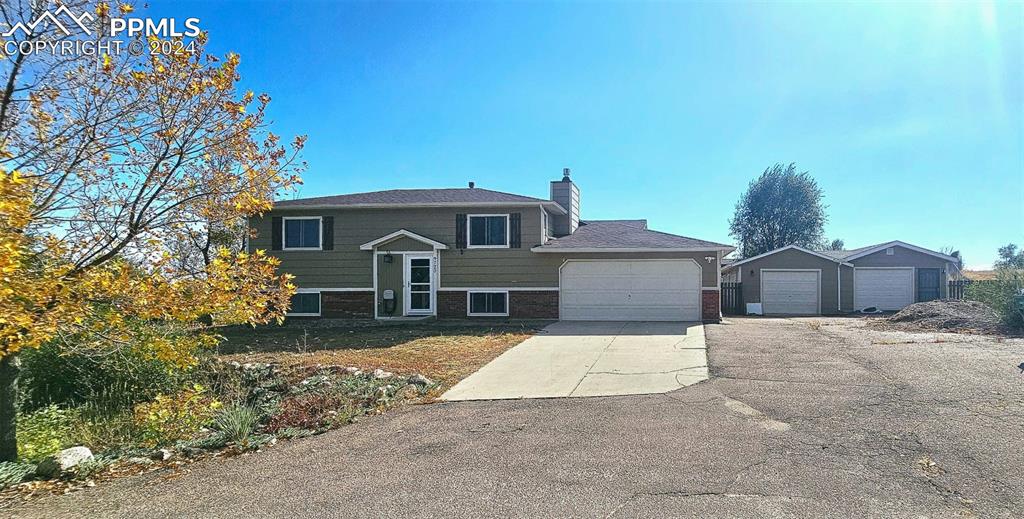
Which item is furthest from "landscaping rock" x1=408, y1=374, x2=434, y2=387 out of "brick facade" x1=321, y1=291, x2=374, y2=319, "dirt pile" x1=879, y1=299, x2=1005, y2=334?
"dirt pile" x1=879, y1=299, x2=1005, y2=334

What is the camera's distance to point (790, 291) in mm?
23000

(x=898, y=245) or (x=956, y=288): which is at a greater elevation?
(x=898, y=245)

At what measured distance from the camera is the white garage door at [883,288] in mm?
22328

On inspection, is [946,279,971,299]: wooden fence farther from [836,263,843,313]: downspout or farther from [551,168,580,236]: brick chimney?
[551,168,580,236]: brick chimney

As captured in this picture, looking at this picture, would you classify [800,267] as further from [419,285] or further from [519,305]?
[419,285]

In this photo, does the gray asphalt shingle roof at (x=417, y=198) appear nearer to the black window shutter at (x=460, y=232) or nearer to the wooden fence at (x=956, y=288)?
the black window shutter at (x=460, y=232)

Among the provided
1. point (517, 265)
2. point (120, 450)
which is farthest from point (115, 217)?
point (517, 265)

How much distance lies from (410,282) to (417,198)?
8.77ft

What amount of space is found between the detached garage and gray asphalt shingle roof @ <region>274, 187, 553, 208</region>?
36.0 ft

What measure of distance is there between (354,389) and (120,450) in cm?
257

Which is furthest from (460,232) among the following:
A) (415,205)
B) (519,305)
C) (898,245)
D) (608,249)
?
(898,245)

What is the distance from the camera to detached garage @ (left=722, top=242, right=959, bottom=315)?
22.2 meters

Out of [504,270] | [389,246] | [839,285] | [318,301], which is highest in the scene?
[389,246]

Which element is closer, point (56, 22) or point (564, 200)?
point (56, 22)
